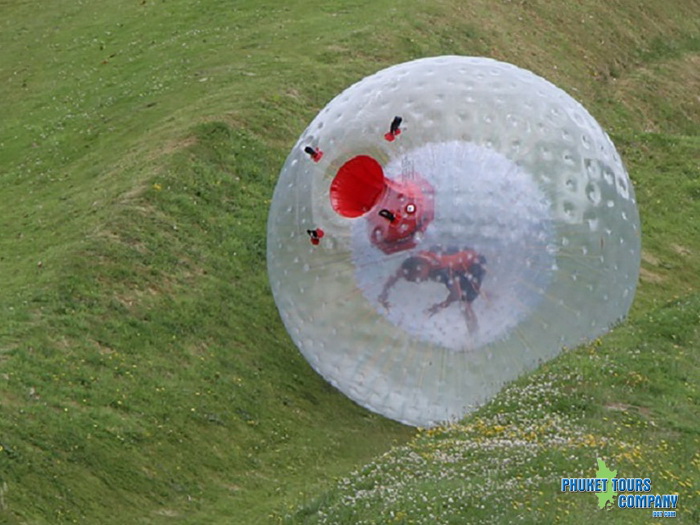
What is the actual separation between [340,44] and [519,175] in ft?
43.0

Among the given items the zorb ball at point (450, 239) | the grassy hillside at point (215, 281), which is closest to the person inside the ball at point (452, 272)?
the zorb ball at point (450, 239)

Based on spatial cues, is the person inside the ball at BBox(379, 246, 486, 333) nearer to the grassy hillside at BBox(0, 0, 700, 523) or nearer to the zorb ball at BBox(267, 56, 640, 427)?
the zorb ball at BBox(267, 56, 640, 427)

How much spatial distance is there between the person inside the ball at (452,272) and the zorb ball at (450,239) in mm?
15

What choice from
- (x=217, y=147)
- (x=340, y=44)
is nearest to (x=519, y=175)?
(x=217, y=147)

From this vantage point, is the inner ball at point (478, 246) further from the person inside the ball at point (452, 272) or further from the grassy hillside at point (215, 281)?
the grassy hillside at point (215, 281)

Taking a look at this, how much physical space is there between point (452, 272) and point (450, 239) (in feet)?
1.12

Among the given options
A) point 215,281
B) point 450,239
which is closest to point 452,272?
point 450,239

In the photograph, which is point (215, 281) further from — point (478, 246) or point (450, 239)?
point (478, 246)

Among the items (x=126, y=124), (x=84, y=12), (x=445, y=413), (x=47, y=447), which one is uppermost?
(x=84, y=12)

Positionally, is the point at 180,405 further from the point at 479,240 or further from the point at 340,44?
the point at 340,44

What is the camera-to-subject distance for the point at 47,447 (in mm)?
15133

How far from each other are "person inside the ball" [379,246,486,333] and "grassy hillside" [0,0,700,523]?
1146mm

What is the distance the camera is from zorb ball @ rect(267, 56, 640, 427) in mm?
14953

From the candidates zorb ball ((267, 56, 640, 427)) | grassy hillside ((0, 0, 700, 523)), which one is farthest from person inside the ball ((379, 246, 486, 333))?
grassy hillside ((0, 0, 700, 523))
